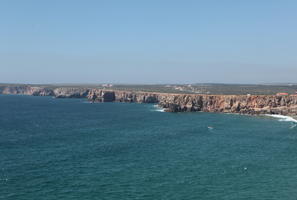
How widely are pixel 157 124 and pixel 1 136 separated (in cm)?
4579

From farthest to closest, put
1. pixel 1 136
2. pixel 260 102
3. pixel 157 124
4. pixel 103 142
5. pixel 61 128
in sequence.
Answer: pixel 260 102
pixel 157 124
pixel 61 128
pixel 1 136
pixel 103 142

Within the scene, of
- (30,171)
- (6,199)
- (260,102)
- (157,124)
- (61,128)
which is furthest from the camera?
(260,102)

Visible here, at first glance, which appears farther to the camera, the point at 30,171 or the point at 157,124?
the point at 157,124

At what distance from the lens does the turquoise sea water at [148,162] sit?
41719 millimetres

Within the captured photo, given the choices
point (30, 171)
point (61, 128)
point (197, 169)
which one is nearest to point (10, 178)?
point (30, 171)

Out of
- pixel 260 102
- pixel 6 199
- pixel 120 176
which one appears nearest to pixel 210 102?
pixel 260 102

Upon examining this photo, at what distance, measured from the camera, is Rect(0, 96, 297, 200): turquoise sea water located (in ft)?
137

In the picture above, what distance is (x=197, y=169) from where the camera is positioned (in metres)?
51.2

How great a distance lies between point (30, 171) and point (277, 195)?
118 ft

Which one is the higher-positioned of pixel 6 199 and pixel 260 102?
pixel 260 102

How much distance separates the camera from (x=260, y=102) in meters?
130

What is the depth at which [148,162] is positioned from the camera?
5512 cm

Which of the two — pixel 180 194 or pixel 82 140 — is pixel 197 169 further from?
pixel 82 140

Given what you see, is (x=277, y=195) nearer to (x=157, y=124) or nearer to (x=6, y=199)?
(x=6, y=199)
